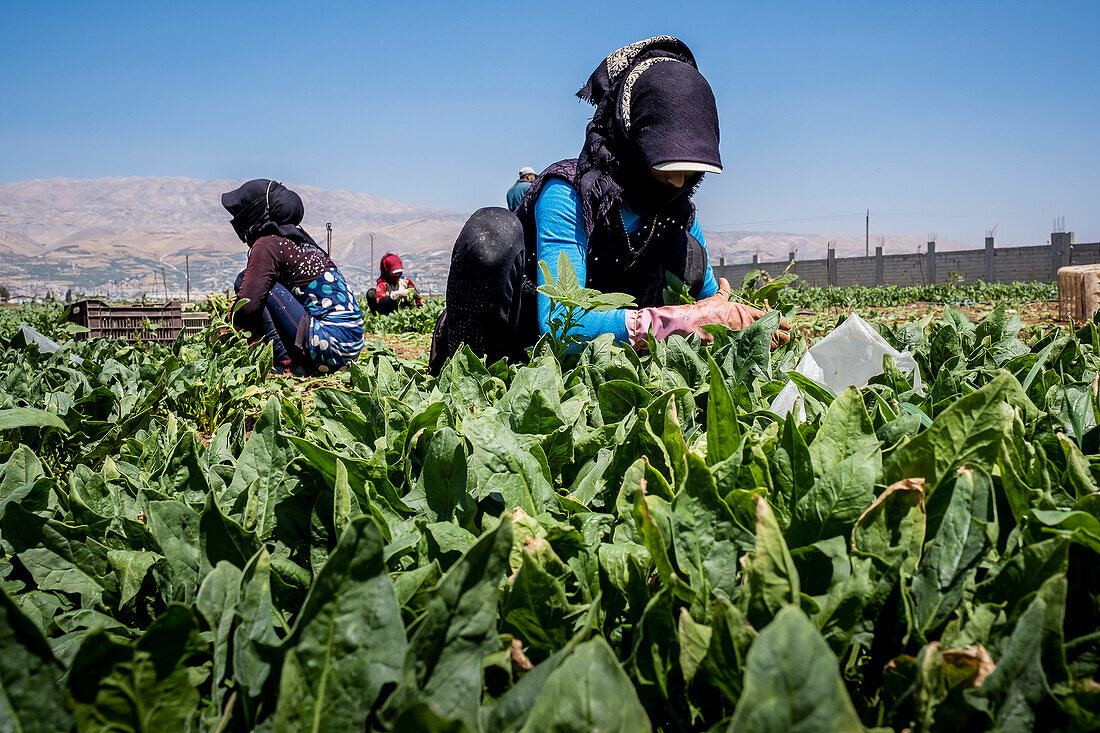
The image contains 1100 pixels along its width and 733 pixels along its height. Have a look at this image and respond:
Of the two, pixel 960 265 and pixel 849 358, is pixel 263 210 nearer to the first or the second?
pixel 849 358

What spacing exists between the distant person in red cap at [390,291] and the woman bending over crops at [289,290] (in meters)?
8.32

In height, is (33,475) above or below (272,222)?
below

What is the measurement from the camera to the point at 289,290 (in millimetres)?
7039

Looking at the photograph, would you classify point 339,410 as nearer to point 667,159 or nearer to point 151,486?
point 151,486

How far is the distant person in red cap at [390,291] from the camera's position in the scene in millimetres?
15789

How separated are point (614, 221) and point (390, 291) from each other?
13855mm

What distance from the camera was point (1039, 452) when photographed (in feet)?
3.18

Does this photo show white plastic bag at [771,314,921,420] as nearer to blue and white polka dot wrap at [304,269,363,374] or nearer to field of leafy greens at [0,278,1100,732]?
field of leafy greens at [0,278,1100,732]

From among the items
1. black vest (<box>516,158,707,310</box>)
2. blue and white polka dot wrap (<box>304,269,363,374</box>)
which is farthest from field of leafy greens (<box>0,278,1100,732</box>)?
blue and white polka dot wrap (<box>304,269,363,374</box>)

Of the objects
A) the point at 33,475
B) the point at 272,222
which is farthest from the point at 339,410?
the point at 272,222

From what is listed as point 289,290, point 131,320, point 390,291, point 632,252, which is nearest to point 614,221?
point 632,252

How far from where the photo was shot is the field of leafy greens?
0.65m

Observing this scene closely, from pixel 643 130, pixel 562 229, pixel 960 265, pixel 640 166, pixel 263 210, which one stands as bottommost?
pixel 562 229

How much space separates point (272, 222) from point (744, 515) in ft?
23.2
